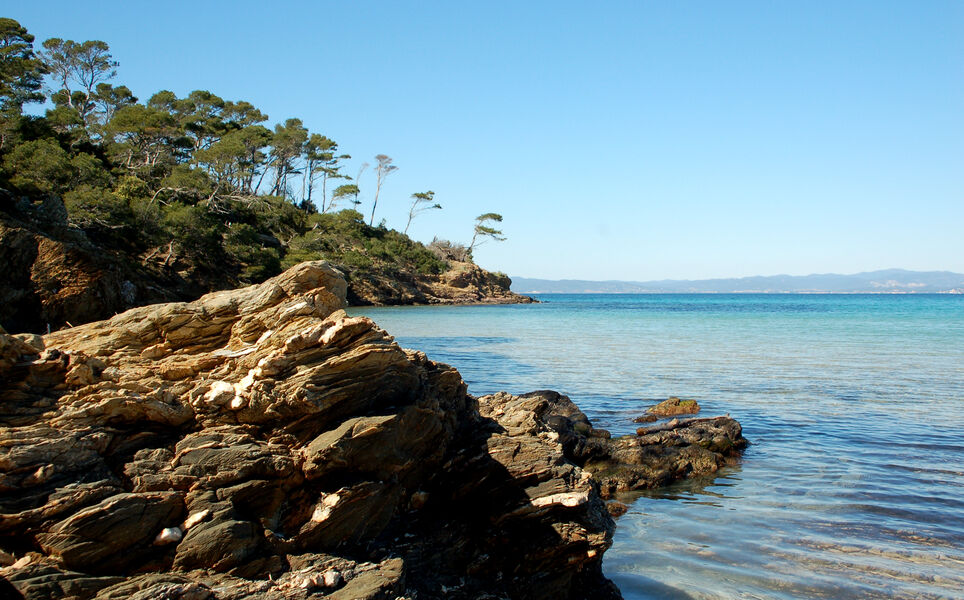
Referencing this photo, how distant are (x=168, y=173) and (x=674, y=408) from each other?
1697 inches

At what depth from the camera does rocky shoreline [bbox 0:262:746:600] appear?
13.4ft

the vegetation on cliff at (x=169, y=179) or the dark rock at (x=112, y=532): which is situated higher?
the vegetation on cliff at (x=169, y=179)

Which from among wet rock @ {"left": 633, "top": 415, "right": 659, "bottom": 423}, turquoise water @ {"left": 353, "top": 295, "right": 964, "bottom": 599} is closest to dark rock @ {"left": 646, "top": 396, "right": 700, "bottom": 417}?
wet rock @ {"left": 633, "top": 415, "right": 659, "bottom": 423}

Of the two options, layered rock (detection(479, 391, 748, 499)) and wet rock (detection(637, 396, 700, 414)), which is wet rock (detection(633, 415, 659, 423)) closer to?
wet rock (detection(637, 396, 700, 414))

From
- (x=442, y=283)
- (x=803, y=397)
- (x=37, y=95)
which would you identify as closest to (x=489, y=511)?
(x=803, y=397)

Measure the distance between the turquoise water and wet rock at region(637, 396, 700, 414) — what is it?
49 cm

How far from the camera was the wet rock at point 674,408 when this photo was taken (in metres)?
14.2

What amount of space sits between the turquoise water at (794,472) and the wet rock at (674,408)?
488 mm

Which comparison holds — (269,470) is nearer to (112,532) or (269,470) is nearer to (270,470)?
Result: (270,470)

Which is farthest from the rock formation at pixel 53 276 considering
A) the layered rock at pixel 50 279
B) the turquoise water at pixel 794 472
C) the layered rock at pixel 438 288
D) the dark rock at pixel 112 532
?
the layered rock at pixel 438 288

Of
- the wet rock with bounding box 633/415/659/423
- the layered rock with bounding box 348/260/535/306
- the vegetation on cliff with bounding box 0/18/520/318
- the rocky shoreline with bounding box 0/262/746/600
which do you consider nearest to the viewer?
the rocky shoreline with bounding box 0/262/746/600

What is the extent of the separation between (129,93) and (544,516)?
214 ft

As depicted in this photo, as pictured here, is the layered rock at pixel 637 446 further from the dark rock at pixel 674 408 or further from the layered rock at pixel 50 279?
the layered rock at pixel 50 279

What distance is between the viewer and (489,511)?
5957 millimetres
